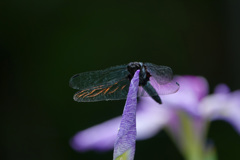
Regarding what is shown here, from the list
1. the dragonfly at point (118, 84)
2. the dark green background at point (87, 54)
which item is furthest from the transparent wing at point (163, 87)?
the dark green background at point (87, 54)

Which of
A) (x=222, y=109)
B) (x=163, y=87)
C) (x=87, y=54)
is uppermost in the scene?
(x=163, y=87)

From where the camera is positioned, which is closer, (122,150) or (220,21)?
(122,150)

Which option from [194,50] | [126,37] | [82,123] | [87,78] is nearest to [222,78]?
[194,50]

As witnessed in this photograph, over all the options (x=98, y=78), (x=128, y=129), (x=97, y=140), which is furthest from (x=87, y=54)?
(x=128, y=129)

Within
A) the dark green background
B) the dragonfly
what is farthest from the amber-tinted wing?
the dark green background

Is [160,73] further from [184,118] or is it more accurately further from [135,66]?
[184,118]

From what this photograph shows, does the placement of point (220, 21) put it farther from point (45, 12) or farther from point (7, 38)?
point (7, 38)

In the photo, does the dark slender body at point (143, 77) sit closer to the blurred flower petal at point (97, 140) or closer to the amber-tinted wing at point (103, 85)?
the amber-tinted wing at point (103, 85)
